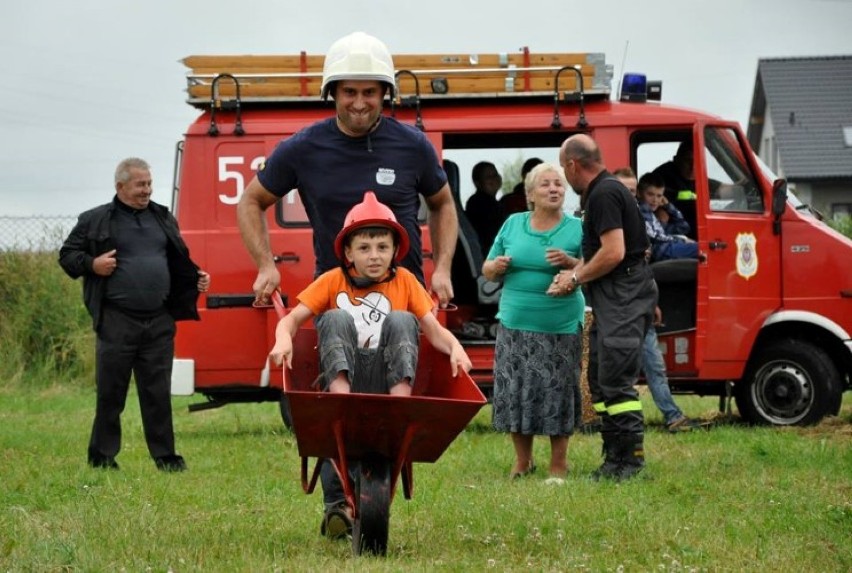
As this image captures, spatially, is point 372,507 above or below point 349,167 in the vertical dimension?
below

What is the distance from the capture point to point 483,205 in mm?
13141

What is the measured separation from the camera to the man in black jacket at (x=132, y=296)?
10.1 metres

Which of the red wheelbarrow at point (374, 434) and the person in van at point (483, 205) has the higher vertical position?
the person in van at point (483, 205)

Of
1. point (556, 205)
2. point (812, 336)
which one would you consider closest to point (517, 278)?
point (556, 205)

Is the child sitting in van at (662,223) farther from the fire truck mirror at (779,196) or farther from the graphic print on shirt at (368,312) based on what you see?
the graphic print on shirt at (368,312)

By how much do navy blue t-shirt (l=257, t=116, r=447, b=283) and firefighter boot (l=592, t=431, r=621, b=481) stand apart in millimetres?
2830

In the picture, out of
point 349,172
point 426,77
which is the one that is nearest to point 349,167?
point 349,172

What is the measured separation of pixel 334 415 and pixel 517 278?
12.4 feet

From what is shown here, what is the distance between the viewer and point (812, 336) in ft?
41.8

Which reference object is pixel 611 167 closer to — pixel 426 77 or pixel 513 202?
pixel 513 202

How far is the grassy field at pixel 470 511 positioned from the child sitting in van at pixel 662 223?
147 cm

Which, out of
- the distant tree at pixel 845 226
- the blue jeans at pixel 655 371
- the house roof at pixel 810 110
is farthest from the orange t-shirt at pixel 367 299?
the house roof at pixel 810 110

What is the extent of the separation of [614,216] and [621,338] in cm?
69

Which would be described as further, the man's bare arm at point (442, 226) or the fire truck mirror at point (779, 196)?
the fire truck mirror at point (779, 196)
